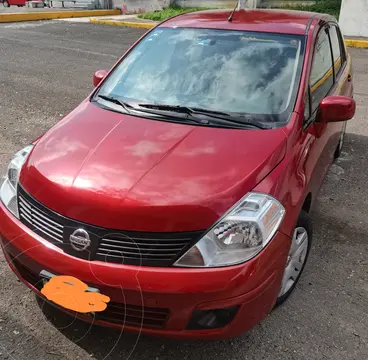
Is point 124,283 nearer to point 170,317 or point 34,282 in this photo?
point 170,317

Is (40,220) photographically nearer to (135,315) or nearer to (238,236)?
(135,315)

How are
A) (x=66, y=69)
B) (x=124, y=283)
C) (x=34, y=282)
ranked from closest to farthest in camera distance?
1. (x=124, y=283)
2. (x=34, y=282)
3. (x=66, y=69)

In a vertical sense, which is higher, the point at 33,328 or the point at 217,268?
the point at 217,268

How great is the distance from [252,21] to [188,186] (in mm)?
1899

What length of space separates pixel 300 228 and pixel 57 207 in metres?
1.47

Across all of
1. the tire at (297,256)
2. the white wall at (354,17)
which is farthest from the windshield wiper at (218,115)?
the white wall at (354,17)

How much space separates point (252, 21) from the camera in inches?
141

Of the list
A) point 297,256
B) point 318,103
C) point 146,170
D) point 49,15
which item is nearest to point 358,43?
point 318,103

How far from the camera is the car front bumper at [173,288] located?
2.08 m

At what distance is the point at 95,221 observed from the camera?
221 centimetres

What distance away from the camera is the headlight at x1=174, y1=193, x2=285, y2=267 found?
2.13m

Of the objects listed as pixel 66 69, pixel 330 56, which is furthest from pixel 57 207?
pixel 66 69

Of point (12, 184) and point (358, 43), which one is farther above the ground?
point (12, 184)

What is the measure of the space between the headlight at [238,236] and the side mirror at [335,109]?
3.42 feet
